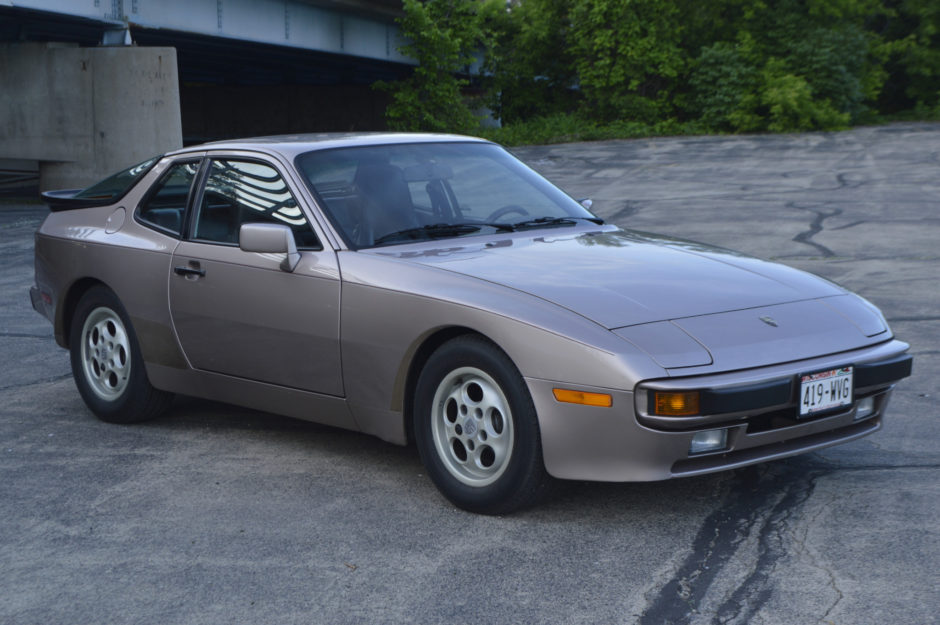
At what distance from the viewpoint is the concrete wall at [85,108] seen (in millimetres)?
20734

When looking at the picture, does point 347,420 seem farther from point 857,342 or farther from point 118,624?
point 857,342

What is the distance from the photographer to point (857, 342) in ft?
14.3

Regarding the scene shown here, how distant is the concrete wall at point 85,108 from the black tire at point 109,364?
15.2 metres

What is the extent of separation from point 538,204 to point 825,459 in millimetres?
1773

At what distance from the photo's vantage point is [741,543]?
397 centimetres

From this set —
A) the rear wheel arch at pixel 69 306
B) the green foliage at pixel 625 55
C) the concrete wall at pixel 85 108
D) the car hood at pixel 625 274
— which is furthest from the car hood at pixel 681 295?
the green foliage at pixel 625 55

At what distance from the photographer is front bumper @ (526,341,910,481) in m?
3.91

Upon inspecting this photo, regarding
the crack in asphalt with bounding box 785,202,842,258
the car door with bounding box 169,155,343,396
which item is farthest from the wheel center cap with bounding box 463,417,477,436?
the crack in asphalt with bounding box 785,202,842,258

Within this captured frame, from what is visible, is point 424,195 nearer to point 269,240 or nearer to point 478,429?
point 269,240

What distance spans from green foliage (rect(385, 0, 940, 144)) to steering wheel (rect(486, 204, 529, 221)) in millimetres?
27481

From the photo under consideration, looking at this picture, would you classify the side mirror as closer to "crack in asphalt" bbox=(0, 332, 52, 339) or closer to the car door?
the car door

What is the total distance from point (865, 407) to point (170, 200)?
3478 mm

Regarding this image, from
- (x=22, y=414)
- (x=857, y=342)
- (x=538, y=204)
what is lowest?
(x=22, y=414)

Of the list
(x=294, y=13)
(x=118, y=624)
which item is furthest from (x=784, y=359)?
(x=294, y=13)
